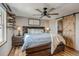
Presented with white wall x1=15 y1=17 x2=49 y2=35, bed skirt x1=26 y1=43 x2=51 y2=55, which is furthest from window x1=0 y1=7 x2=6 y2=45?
bed skirt x1=26 y1=43 x2=51 y2=55

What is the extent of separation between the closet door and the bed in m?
0.48

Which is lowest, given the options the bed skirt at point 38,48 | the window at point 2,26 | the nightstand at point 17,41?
the bed skirt at point 38,48

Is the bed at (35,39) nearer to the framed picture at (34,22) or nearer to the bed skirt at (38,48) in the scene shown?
the bed skirt at (38,48)

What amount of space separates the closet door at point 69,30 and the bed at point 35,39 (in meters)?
0.48

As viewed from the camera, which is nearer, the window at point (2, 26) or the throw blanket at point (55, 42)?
the window at point (2, 26)

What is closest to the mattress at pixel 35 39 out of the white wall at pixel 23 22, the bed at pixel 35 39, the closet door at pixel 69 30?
the bed at pixel 35 39

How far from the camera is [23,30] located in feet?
6.80

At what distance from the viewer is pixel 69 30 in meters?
2.15

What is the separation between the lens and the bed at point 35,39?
2082 mm

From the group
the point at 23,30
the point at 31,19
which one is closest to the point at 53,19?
the point at 31,19

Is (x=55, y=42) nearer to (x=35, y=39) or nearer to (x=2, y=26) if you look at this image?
(x=35, y=39)

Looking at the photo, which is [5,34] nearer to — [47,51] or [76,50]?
[47,51]

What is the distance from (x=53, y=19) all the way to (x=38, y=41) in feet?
2.44

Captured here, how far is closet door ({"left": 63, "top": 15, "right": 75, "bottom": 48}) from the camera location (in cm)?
207
